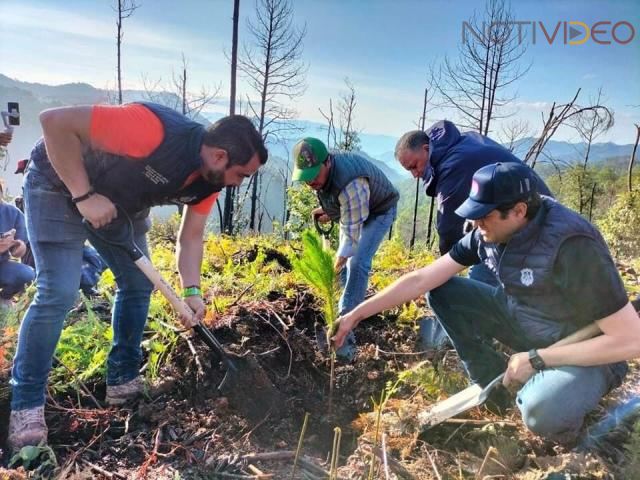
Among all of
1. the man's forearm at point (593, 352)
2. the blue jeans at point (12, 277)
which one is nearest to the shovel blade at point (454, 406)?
the man's forearm at point (593, 352)

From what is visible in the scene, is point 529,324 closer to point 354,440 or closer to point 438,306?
point 438,306

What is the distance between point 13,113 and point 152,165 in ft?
9.55

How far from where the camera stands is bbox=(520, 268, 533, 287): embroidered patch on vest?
207 centimetres

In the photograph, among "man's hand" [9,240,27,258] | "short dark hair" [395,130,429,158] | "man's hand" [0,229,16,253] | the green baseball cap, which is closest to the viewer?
the green baseball cap

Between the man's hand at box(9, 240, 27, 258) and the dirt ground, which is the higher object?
the man's hand at box(9, 240, 27, 258)

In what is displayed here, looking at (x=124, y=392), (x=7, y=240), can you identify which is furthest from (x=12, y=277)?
(x=124, y=392)

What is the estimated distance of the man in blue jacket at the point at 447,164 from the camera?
9.57 ft

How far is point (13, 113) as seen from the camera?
4.14 meters

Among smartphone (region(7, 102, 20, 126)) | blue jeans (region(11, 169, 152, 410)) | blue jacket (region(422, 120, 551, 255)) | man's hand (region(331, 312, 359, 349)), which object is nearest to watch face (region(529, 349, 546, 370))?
man's hand (region(331, 312, 359, 349))

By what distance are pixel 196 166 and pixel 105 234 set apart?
1.78 feet

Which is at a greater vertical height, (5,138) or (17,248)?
(5,138)

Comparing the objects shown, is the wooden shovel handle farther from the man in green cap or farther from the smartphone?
the smartphone

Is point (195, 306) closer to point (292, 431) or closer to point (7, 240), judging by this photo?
point (292, 431)

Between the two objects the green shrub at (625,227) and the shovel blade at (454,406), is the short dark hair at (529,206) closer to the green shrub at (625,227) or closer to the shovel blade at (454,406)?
the shovel blade at (454,406)
